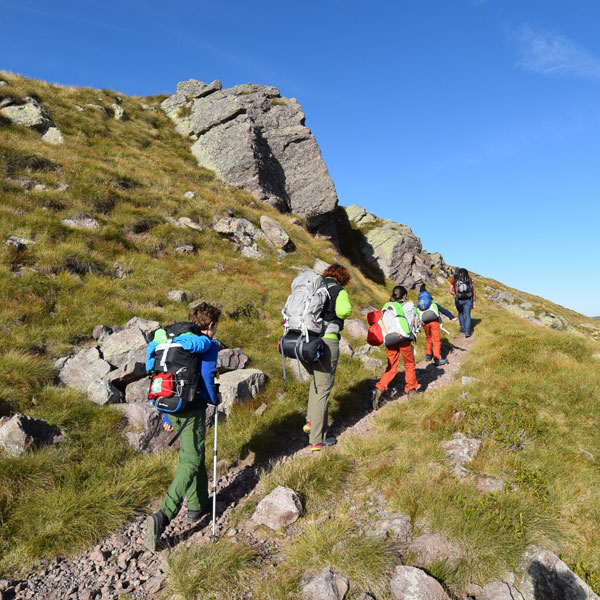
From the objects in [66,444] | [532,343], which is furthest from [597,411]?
[66,444]

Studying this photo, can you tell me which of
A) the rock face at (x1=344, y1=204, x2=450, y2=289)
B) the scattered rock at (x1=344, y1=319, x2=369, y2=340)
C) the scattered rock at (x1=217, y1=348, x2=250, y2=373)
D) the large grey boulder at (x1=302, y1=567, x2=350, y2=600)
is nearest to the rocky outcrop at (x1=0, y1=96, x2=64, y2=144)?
the scattered rock at (x1=217, y1=348, x2=250, y2=373)

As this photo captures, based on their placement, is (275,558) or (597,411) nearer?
(275,558)

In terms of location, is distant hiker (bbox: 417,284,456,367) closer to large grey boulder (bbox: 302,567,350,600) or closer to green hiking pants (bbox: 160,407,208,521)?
green hiking pants (bbox: 160,407,208,521)

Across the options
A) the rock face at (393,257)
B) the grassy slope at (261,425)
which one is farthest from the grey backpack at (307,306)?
the rock face at (393,257)

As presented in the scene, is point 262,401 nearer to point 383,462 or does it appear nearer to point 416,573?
point 383,462

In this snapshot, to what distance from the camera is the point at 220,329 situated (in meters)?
10.3

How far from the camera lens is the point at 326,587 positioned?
332 centimetres

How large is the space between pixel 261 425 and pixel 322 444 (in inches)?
51.2

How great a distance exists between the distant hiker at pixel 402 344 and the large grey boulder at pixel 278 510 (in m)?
3.90

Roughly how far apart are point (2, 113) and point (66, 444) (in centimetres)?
2210

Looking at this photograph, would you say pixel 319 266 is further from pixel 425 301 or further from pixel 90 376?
pixel 90 376

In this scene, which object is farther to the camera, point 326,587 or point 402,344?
point 402,344

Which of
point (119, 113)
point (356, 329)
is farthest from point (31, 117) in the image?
point (356, 329)

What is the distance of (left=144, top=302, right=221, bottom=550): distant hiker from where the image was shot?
4449mm
